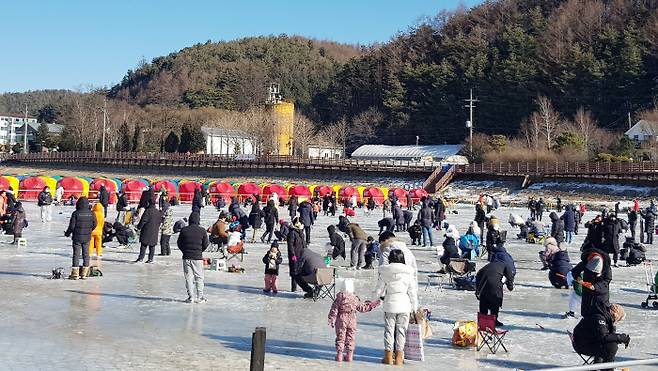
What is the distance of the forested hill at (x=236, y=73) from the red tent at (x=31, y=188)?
94.5m

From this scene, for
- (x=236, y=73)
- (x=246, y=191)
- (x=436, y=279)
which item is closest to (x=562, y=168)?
(x=246, y=191)

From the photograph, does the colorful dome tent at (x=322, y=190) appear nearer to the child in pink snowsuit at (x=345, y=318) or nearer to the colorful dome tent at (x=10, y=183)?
the colorful dome tent at (x=10, y=183)

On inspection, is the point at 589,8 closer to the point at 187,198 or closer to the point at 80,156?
the point at 80,156

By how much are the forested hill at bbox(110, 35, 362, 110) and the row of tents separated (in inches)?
3536

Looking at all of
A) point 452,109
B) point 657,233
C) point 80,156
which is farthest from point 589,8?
point 657,233

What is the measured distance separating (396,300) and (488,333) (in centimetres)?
181

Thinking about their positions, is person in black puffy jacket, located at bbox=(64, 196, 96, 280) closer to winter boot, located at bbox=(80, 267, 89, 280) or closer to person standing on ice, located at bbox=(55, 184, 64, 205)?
winter boot, located at bbox=(80, 267, 89, 280)

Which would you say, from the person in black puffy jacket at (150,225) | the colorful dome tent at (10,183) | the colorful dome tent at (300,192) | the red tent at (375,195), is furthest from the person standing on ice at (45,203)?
the red tent at (375,195)

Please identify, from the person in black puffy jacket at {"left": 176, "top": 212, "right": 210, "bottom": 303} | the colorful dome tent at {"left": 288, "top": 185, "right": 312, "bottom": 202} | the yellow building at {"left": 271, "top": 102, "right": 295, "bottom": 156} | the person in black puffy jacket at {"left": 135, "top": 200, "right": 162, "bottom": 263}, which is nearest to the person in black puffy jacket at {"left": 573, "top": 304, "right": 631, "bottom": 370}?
the person in black puffy jacket at {"left": 176, "top": 212, "right": 210, "bottom": 303}

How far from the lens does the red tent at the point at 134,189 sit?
1711 inches

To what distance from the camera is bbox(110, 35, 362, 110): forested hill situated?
146 meters

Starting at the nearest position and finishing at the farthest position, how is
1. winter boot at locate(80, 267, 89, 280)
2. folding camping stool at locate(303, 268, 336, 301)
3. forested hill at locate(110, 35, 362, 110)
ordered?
folding camping stool at locate(303, 268, 336, 301) → winter boot at locate(80, 267, 89, 280) → forested hill at locate(110, 35, 362, 110)

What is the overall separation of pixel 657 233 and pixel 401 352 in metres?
23.2

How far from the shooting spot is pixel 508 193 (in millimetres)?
61000
